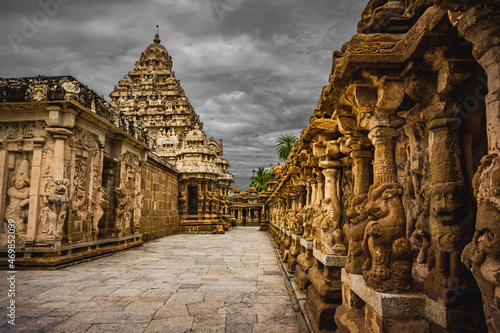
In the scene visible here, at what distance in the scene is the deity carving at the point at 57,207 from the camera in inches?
259

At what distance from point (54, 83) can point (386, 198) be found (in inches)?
283

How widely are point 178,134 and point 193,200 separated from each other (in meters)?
9.28

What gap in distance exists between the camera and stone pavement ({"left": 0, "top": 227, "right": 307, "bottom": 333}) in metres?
3.49

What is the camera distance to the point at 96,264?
7.13 meters

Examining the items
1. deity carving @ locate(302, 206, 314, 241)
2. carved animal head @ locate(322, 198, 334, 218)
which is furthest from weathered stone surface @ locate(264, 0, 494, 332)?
deity carving @ locate(302, 206, 314, 241)

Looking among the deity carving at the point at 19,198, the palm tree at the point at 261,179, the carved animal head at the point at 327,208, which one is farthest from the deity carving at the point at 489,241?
the palm tree at the point at 261,179

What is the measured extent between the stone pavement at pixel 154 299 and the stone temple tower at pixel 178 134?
11458mm

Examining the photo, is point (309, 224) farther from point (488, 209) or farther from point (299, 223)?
point (488, 209)

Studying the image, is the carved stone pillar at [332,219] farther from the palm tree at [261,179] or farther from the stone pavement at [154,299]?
the palm tree at [261,179]

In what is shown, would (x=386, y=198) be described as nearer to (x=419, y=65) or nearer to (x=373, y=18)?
(x=419, y=65)

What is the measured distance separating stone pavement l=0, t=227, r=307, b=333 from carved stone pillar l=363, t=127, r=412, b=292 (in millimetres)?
1698

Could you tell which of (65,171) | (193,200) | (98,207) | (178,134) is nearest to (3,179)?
(65,171)

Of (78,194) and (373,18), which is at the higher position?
(373,18)

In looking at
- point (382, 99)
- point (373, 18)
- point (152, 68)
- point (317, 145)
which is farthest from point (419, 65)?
point (152, 68)
